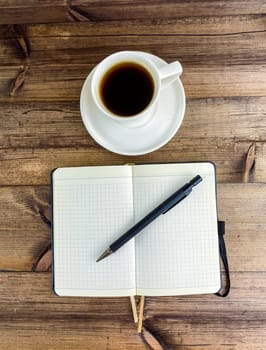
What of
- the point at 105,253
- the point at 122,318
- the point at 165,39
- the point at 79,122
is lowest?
the point at 122,318

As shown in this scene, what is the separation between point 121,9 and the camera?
730mm

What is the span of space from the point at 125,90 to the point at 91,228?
0.68 feet

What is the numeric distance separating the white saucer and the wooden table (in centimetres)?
4

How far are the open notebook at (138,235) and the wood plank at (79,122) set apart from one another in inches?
2.6

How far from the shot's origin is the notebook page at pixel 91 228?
26.8 inches

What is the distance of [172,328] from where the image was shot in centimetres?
71

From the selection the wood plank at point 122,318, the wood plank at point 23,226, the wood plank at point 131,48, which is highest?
the wood plank at point 131,48

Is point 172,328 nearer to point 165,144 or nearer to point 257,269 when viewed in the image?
point 257,269

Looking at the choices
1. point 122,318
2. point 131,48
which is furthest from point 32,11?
point 122,318

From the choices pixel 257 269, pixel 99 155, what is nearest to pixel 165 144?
pixel 99 155

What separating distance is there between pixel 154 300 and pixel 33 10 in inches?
19.1

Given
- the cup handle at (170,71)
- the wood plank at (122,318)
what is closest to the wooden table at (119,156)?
the wood plank at (122,318)

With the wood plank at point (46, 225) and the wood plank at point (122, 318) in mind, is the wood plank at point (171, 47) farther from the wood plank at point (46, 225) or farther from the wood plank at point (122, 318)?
the wood plank at point (122, 318)

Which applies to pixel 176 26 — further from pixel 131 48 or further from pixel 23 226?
pixel 23 226
